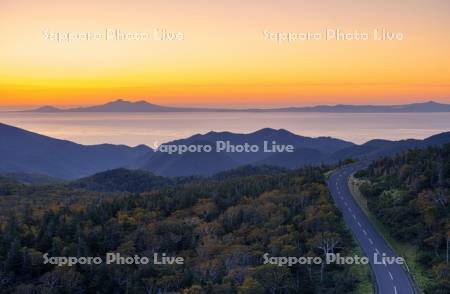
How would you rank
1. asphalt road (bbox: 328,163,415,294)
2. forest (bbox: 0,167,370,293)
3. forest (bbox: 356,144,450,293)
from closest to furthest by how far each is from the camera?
1. asphalt road (bbox: 328,163,415,294)
2. forest (bbox: 0,167,370,293)
3. forest (bbox: 356,144,450,293)

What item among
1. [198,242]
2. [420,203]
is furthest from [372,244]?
[198,242]

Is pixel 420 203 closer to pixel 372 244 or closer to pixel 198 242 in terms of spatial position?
pixel 372 244

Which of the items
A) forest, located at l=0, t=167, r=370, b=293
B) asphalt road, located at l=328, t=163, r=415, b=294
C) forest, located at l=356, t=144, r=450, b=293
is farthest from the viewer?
forest, located at l=356, t=144, r=450, b=293

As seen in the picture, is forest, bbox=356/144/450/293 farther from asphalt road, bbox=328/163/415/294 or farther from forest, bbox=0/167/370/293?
forest, bbox=0/167/370/293

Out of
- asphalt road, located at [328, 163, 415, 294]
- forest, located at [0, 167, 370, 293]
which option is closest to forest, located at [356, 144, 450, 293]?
asphalt road, located at [328, 163, 415, 294]

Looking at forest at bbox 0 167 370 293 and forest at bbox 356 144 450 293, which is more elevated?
forest at bbox 356 144 450 293

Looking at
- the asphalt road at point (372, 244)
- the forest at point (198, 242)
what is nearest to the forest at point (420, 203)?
the asphalt road at point (372, 244)
